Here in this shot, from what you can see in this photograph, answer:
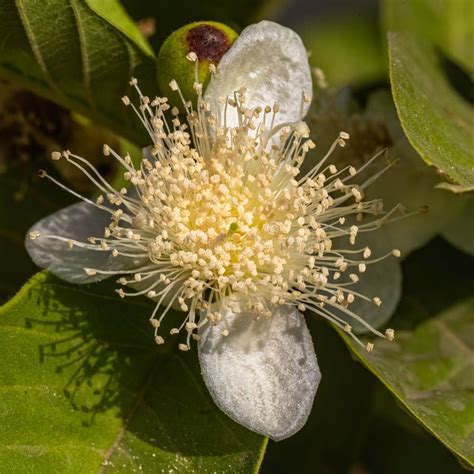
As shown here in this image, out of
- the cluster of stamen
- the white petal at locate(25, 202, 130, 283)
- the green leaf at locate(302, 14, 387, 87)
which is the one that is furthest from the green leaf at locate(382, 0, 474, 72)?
the white petal at locate(25, 202, 130, 283)

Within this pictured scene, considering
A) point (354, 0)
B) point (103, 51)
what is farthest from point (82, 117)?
point (354, 0)

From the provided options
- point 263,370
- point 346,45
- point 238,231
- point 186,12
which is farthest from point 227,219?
point 346,45

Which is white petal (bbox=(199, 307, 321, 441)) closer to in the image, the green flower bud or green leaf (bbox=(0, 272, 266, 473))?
green leaf (bbox=(0, 272, 266, 473))

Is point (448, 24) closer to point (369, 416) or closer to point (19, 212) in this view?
point (369, 416)

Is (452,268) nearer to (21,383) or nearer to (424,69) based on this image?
(424,69)

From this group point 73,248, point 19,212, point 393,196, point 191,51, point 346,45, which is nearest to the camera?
point 191,51
